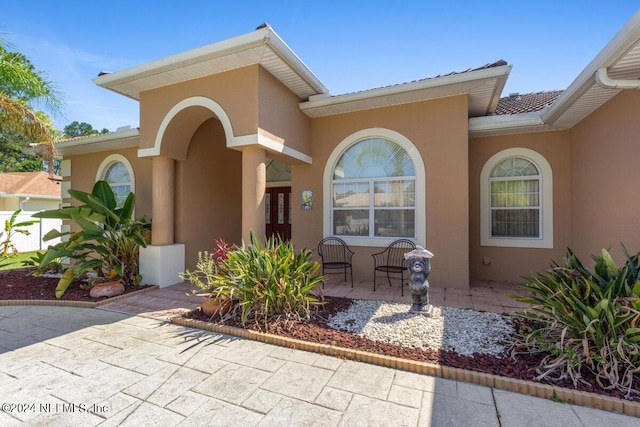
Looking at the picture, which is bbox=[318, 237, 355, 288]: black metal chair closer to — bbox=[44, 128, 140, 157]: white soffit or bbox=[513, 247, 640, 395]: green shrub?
bbox=[513, 247, 640, 395]: green shrub

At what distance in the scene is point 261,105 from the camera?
6102 millimetres

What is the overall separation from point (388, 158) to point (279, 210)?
14.9 feet

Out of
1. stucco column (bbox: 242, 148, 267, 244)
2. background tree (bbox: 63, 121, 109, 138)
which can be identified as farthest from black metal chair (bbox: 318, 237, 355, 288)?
background tree (bbox: 63, 121, 109, 138)

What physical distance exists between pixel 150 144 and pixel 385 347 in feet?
23.3

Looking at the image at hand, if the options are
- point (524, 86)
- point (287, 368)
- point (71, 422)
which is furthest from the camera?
point (524, 86)

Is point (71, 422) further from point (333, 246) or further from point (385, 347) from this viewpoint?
point (333, 246)

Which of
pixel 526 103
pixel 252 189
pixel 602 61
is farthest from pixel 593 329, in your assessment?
pixel 526 103

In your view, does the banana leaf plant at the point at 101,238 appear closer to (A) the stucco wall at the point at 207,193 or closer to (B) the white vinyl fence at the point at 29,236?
(A) the stucco wall at the point at 207,193

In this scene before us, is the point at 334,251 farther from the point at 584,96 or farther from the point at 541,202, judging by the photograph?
the point at 584,96

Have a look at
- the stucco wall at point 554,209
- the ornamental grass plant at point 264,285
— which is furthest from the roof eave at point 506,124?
the ornamental grass plant at point 264,285

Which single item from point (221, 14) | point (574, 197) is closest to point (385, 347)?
point (574, 197)

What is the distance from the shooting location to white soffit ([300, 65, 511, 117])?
606 cm

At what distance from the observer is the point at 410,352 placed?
374cm

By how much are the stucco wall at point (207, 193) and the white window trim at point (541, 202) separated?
7.48m
